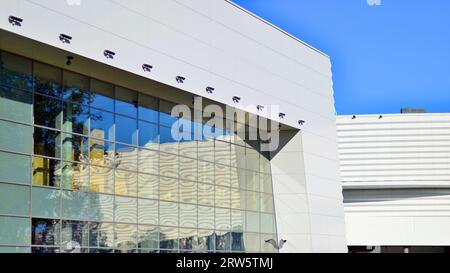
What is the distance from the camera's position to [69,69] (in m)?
23.5

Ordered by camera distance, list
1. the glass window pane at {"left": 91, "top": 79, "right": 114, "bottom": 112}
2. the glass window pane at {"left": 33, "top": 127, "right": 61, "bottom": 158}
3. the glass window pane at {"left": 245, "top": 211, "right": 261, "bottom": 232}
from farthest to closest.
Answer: the glass window pane at {"left": 245, "top": 211, "right": 261, "bottom": 232}, the glass window pane at {"left": 91, "top": 79, "right": 114, "bottom": 112}, the glass window pane at {"left": 33, "top": 127, "right": 61, "bottom": 158}

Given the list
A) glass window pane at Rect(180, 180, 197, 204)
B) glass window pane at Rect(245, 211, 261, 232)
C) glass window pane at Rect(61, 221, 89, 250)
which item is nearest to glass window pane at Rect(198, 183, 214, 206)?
glass window pane at Rect(180, 180, 197, 204)

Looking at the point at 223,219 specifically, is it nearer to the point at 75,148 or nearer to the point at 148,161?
the point at 148,161

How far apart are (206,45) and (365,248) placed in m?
37.6

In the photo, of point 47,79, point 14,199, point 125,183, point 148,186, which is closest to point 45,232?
point 14,199

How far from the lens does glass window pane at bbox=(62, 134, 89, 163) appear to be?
75.3ft

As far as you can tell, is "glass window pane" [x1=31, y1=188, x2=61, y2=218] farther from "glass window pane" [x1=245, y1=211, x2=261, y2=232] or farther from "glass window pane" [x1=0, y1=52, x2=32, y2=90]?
"glass window pane" [x1=245, y1=211, x2=261, y2=232]

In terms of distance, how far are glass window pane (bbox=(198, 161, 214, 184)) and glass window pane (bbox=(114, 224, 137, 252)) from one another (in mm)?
4744

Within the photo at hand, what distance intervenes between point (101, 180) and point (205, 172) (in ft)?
20.9

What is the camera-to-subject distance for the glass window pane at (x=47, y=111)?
2211cm

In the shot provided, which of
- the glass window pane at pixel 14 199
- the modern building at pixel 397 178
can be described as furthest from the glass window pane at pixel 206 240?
the modern building at pixel 397 178

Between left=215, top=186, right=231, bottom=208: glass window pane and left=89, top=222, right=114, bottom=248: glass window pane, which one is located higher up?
left=215, top=186, right=231, bottom=208: glass window pane

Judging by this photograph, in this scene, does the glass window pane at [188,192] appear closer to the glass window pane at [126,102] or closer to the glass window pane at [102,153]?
the glass window pane at [126,102]
